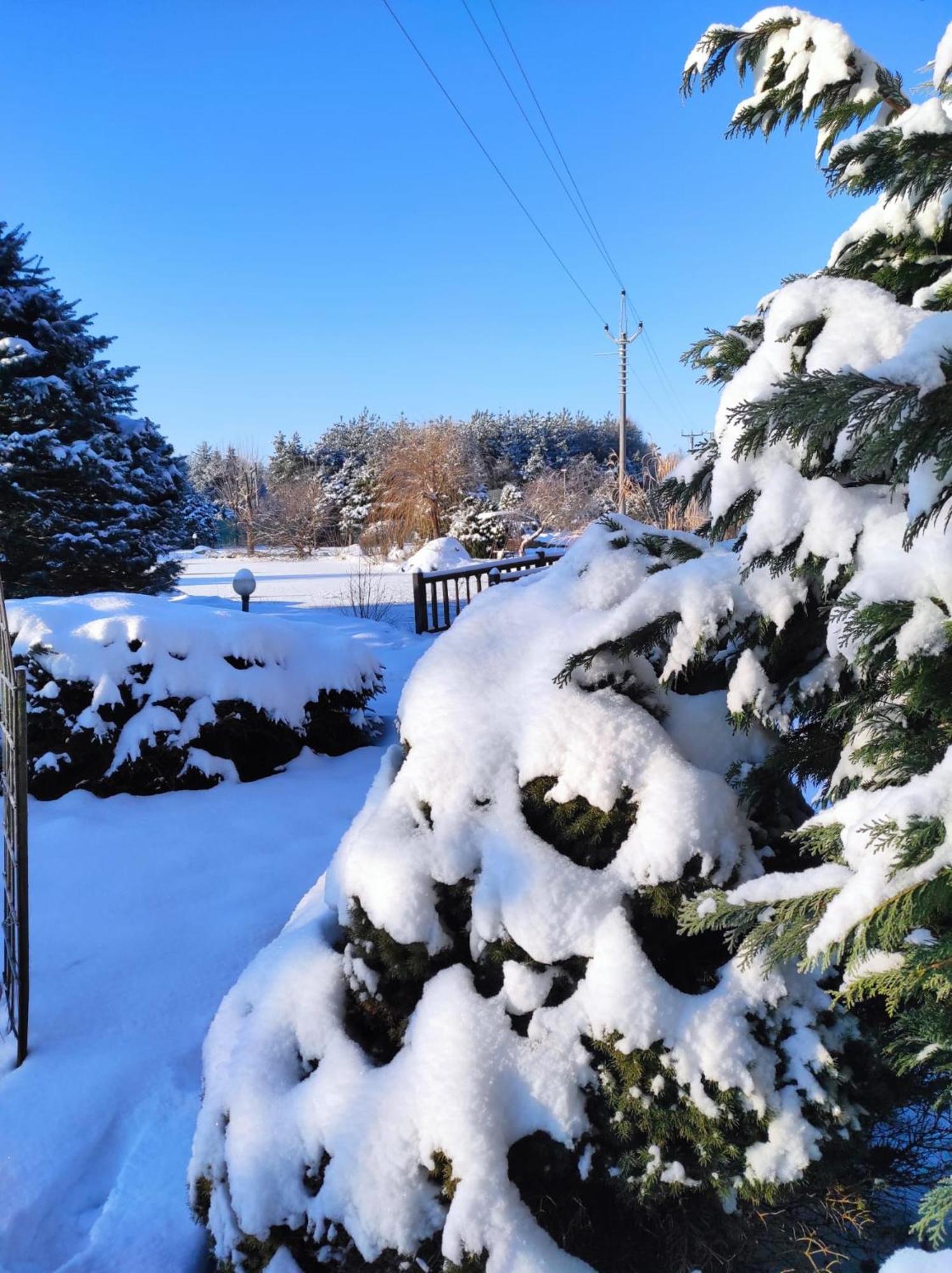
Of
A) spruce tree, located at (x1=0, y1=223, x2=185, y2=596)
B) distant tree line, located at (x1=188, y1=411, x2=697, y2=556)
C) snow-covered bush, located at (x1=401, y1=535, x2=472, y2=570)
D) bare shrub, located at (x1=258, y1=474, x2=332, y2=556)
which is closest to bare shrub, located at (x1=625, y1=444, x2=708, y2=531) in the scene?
distant tree line, located at (x1=188, y1=411, x2=697, y2=556)

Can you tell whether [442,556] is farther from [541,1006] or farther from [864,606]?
[864,606]

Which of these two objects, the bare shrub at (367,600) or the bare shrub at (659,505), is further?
the bare shrub at (367,600)

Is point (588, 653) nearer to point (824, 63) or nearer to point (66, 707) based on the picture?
point (824, 63)

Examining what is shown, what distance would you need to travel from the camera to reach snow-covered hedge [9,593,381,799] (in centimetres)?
386

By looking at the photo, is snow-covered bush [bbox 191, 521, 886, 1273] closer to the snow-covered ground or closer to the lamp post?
the lamp post

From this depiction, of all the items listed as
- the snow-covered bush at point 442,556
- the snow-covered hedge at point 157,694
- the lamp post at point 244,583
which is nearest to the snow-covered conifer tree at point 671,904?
the snow-covered hedge at point 157,694

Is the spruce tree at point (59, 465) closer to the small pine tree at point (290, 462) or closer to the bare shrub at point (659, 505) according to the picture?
the bare shrub at point (659, 505)

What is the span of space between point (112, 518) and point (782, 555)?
9.39 metres

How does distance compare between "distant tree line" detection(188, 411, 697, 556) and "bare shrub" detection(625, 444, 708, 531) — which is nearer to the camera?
"bare shrub" detection(625, 444, 708, 531)

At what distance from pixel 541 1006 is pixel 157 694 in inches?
121

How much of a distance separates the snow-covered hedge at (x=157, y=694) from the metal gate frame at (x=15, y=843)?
154 cm

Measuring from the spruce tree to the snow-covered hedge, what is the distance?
486 cm

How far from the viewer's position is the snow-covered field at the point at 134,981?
1.71 m

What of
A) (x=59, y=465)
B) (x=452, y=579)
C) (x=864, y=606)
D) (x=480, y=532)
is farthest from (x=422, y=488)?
(x=864, y=606)
